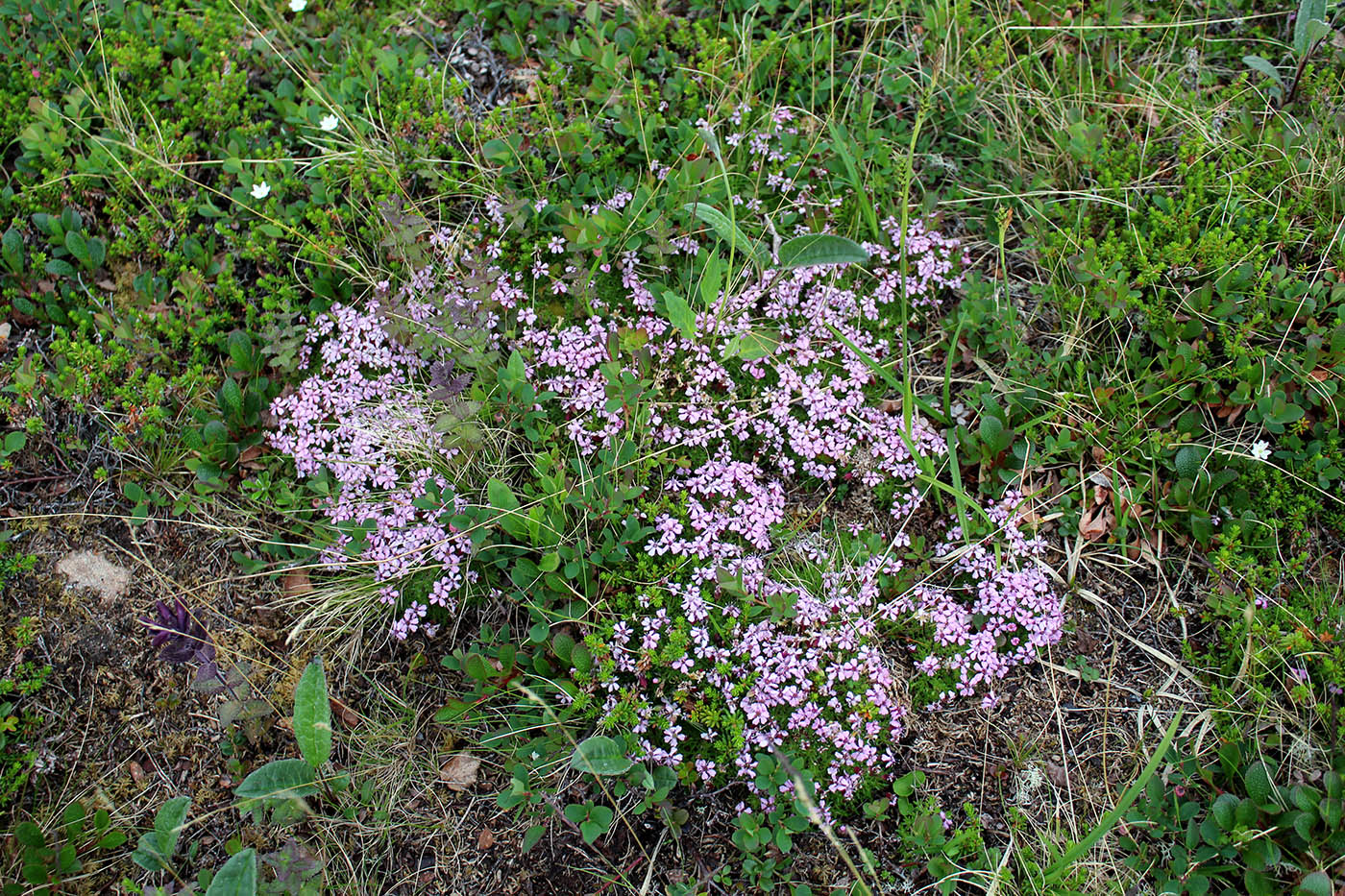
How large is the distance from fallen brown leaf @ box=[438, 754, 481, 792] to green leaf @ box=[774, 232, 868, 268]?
199 centimetres

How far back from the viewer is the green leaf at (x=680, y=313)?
3035 millimetres

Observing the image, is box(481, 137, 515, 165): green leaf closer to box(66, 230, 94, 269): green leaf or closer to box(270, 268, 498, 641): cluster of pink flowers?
box(270, 268, 498, 641): cluster of pink flowers

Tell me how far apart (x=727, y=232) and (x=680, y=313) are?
1.34ft

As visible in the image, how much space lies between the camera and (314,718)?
2613 millimetres

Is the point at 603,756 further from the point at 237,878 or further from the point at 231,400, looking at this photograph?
the point at 231,400

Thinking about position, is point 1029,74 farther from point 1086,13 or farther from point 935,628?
point 935,628

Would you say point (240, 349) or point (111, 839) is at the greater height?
point (240, 349)

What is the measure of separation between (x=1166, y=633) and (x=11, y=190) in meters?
4.79

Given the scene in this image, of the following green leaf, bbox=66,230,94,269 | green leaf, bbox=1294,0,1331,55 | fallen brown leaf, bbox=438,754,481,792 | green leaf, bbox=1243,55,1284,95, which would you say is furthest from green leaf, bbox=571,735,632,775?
green leaf, bbox=1294,0,1331,55

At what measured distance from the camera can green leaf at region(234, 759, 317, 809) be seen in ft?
8.29

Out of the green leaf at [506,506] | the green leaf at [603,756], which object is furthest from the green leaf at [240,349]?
the green leaf at [603,756]

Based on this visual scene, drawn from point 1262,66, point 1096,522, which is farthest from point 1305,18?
point 1096,522

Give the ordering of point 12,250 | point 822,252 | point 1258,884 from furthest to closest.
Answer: point 12,250 < point 822,252 < point 1258,884

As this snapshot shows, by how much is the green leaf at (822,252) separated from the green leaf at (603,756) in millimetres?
1690
